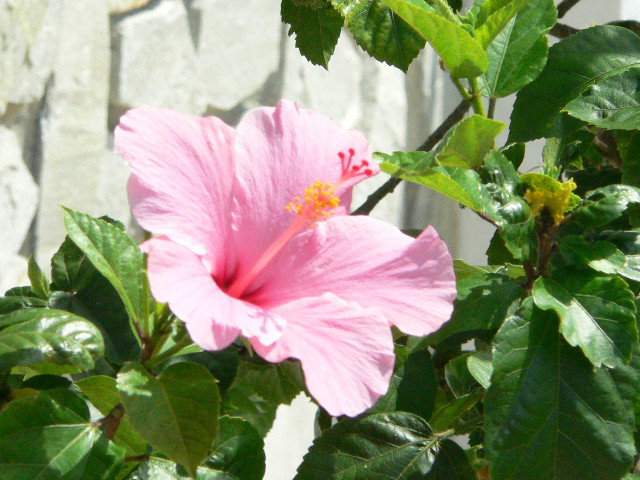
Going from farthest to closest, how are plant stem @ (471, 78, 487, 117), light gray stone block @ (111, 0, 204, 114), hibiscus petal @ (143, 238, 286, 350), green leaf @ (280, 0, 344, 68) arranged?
light gray stone block @ (111, 0, 204, 114), green leaf @ (280, 0, 344, 68), plant stem @ (471, 78, 487, 117), hibiscus petal @ (143, 238, 286, 350)

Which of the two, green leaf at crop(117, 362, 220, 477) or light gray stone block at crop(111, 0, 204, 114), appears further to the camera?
light gray stone block at crop(111, 0, 204, 114)

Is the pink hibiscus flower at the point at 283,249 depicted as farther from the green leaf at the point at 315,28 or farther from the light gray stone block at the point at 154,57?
the light gray stone block at the point at 154,57

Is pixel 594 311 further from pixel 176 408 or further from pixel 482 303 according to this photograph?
pixel 176 408

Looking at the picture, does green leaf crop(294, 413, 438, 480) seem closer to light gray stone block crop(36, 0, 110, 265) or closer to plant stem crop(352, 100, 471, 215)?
plant stem crop(352, 100, 471, 215)

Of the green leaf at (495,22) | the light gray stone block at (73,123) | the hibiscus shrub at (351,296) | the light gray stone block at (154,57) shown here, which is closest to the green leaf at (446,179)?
the hibiscus shrub at (351,296)

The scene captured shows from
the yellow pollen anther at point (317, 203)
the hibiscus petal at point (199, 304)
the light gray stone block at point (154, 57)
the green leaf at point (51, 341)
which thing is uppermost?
the yellow pollen anther at point (317, 203)

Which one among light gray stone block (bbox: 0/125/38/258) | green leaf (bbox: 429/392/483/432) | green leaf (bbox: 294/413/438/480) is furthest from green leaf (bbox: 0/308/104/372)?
light gray stone block (bbox: 0/125/38/258)
